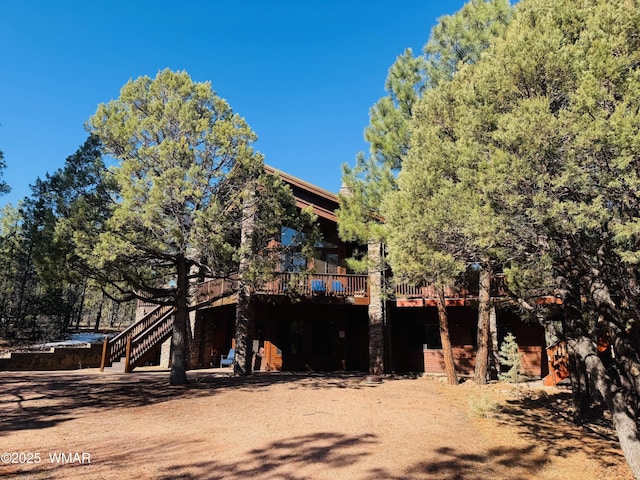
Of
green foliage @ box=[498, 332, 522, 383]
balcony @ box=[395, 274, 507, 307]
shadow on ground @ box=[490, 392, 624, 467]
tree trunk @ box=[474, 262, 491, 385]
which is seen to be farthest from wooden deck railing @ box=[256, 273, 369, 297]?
shadow on ground @ box=[490, 392, 624, 467]

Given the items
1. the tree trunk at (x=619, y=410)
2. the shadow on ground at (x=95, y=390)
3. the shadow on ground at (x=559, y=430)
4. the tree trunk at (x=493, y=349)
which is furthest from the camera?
the tree trunk at (x=493, y=349)

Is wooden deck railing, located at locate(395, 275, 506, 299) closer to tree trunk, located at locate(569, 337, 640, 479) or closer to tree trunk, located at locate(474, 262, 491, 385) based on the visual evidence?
tree trunk, located at locate(474, 262, 491, 385)

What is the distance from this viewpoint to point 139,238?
9758 mm

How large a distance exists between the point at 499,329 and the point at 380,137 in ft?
30.1

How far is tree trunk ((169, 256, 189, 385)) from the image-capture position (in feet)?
36.6

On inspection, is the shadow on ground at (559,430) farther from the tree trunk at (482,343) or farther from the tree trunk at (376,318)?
the tree trunk at (376,318)

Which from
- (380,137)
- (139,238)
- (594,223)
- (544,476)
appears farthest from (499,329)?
(139,238)

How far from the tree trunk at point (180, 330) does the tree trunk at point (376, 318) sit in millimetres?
6594

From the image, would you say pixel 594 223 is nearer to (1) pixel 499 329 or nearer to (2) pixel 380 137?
(2) pixel 380 137

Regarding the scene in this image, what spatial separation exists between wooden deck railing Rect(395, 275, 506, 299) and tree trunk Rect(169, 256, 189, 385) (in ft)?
23.7

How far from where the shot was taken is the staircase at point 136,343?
14.6 m

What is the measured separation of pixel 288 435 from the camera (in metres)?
6.35

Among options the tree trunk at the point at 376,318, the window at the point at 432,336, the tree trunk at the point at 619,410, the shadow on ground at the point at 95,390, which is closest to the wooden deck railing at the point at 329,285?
the tree trunk at the point at 376,318

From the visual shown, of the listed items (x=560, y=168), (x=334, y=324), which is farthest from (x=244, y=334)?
(x=560, y=168)
